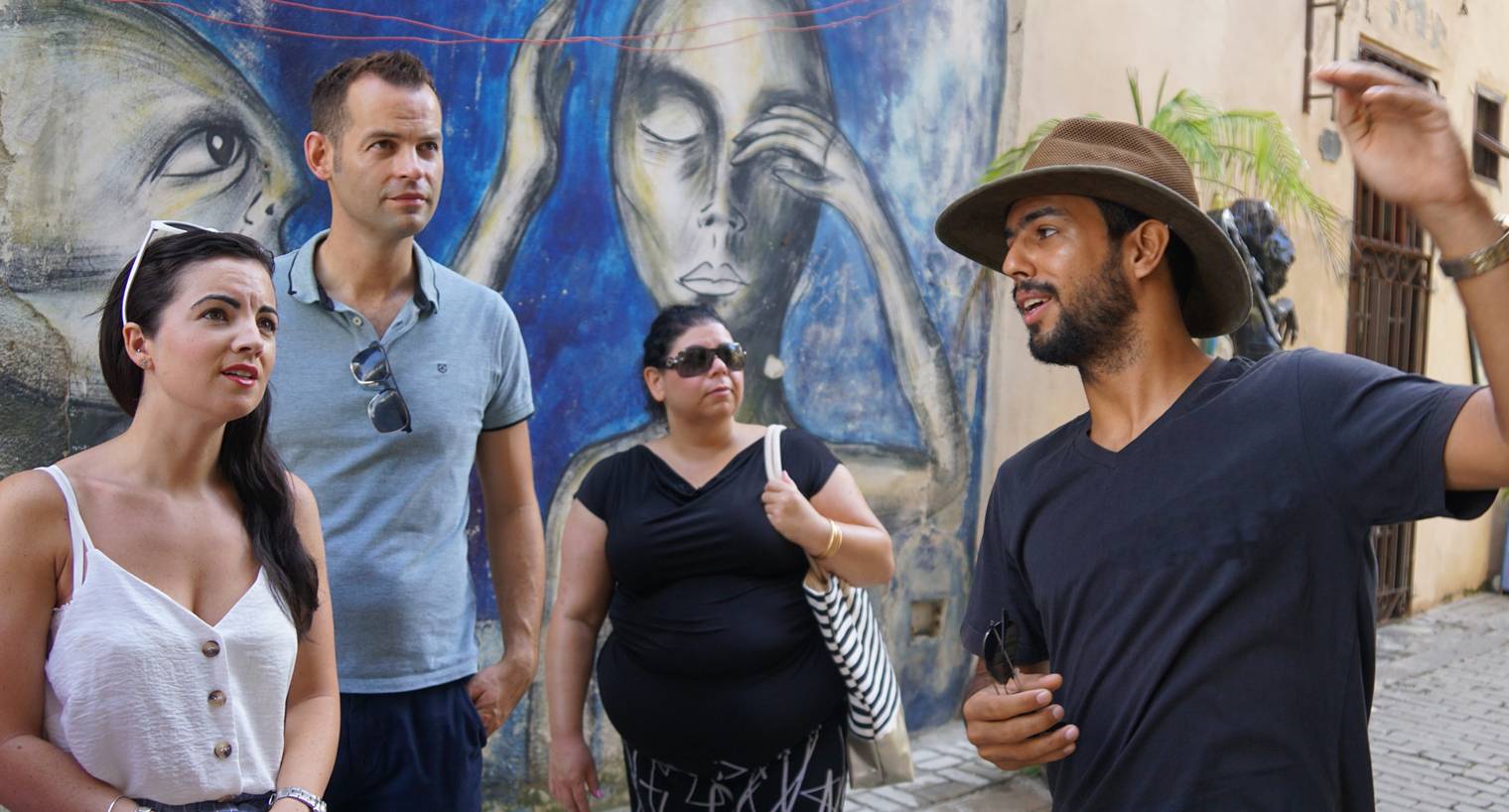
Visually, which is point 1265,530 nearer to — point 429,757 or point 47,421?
point 429,757

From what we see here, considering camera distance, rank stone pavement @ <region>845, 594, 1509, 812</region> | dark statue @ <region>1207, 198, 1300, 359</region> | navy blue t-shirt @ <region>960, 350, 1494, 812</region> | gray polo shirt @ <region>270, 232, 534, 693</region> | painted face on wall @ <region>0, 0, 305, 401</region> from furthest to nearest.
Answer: stone pavement @ <region>845, 594, 1509, 812</region> → dark statue @ <region>1207, 198, 1300, 359</region> → painted face on wall @ <region>0, 0, 305, 401</region> → gray polo shirt @ <region>270, 232, 534, 693</region> → navy blue t-shirt @ <region>960, 350, 1494, 812</region>

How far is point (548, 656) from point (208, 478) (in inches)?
56.3

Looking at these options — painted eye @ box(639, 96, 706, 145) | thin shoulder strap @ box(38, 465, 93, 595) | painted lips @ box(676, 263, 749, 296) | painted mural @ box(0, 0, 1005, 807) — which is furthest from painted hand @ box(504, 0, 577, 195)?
thin shoulder strap @ box(38, 465, 93, 595)

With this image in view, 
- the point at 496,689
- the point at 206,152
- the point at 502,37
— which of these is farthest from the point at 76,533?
the point at 502,37

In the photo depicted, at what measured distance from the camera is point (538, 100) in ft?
16.5

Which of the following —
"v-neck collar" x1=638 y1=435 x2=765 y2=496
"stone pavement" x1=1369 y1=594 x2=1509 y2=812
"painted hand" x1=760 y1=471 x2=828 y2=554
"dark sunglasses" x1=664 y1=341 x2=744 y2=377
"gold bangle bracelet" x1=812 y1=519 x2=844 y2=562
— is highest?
"dark sunglasses" x1=664 y1=341 x2=744 y2=377

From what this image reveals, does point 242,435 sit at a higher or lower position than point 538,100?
lower

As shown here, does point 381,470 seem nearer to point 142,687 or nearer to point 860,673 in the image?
point 142,687

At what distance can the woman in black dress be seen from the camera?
10.6ft

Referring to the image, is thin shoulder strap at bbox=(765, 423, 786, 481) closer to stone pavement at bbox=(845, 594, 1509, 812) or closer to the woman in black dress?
the woman in black dress

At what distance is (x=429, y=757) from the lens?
9.20 feet

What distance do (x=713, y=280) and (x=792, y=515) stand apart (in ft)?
8.85

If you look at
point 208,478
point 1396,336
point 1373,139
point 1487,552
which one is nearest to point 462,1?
point 208,478

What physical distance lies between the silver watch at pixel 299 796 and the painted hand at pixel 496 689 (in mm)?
715
